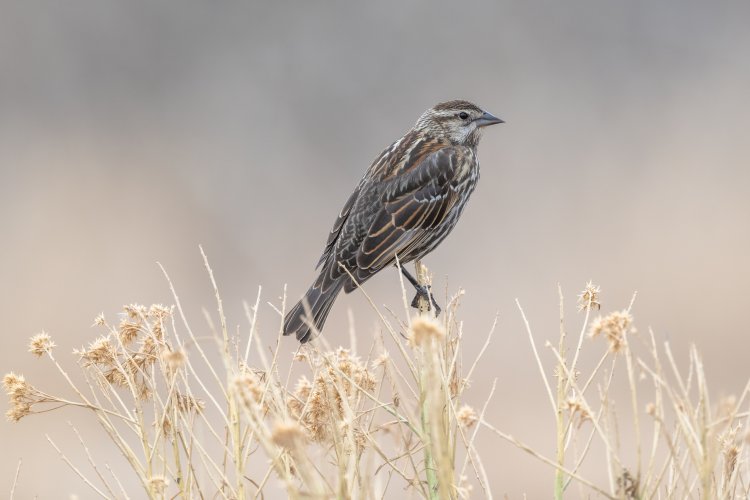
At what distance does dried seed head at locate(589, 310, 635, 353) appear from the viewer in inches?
89.8

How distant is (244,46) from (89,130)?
111 inches

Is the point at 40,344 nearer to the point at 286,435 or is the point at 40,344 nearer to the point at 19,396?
the point at 19,396

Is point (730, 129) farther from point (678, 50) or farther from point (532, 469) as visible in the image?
point (532, 469)

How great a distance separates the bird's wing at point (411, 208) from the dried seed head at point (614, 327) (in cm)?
223

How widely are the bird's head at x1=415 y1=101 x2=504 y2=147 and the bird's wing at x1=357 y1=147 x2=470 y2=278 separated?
0.48 feet

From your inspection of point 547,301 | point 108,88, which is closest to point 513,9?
point 547,301

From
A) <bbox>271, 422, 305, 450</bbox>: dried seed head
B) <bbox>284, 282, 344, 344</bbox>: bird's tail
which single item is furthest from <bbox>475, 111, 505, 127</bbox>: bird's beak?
<bbox>271, 422, 305, 450</bbox>: dried seed head

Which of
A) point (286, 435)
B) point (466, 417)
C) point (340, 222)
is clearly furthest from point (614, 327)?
point (340, 222)

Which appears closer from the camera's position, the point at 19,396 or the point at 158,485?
the point at 158,485

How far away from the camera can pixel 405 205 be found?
4.68m

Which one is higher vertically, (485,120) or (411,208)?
(485,120)

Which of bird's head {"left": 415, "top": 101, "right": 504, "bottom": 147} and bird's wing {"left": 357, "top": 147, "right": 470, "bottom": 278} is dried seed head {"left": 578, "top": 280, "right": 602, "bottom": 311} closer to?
bird's wing {"left": 357, "top": 147, "right": 470, "bottom": 278}

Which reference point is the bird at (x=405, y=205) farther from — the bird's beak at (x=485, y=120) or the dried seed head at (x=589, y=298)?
the dried seed head at (x=589, y=298)

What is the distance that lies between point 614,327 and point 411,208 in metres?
2.40
